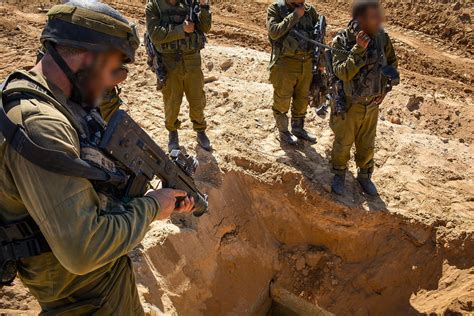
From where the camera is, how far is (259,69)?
8008mm

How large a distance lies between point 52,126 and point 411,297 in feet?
14.6

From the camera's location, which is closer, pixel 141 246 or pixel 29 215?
pixel 29 215

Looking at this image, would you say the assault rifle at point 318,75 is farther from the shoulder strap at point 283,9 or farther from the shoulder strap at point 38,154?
the shoulder strap at point 38,154

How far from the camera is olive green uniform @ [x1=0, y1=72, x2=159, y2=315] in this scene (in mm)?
1856

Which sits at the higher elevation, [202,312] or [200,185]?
[200,185]

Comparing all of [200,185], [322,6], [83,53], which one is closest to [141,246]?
[200,185]

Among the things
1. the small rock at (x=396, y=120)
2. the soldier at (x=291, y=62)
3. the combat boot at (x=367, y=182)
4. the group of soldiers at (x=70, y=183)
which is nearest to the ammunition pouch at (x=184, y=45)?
the soldier at (x=291, y=62)

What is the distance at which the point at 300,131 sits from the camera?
5941mm

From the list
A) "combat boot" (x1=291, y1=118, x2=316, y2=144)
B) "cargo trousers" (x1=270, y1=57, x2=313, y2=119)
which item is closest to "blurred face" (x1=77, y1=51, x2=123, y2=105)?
"cargo trousers" (x1=270, y1=57, x2=313, y2=119)

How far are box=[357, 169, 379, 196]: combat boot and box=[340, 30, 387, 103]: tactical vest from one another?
1.00 m

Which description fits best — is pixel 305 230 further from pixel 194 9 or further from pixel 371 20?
pixel 194 9

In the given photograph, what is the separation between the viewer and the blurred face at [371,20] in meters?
4.34

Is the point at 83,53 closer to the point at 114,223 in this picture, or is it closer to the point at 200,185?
the point at 114,223

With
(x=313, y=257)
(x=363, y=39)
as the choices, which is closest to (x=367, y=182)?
(x=313, y=257)
